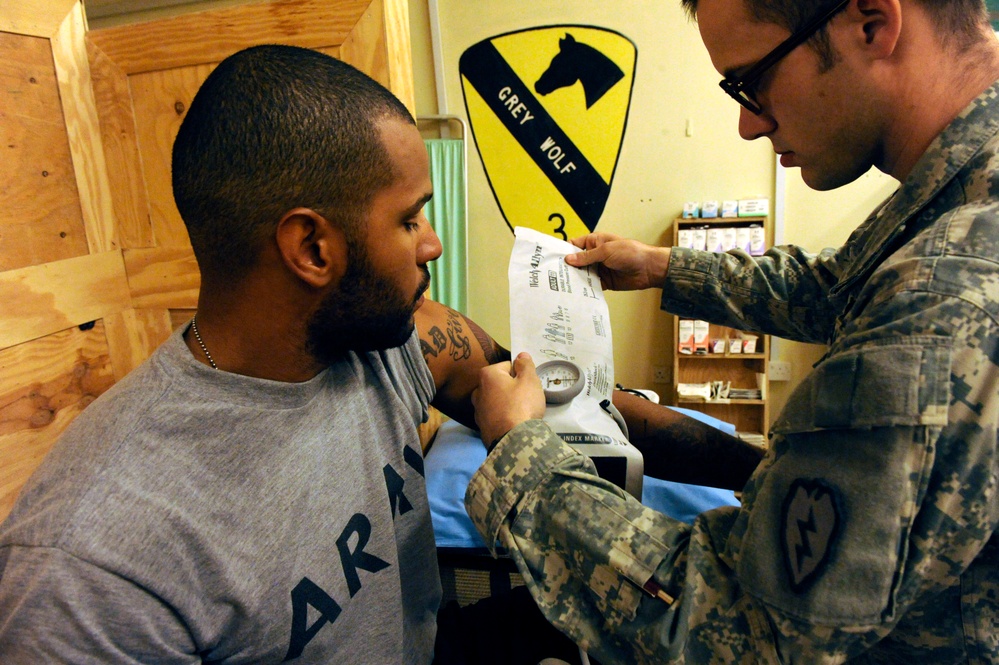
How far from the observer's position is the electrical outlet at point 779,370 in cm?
322

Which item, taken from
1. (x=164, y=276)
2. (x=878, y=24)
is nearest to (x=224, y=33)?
(x=164, y=276)

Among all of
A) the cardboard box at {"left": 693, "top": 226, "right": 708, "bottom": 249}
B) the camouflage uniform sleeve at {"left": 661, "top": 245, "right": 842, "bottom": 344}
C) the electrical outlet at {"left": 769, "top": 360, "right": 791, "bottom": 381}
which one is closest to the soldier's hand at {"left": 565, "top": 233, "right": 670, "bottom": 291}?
the camouflage uniform sleeve at {"left": 661, "top": 245, "right": 842, "bottom": 344}

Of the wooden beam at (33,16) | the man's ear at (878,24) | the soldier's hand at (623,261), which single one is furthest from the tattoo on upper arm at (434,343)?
the wooden beam at (33,16)

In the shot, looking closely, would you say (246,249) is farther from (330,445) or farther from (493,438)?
(493,438)

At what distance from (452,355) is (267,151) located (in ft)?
2.00

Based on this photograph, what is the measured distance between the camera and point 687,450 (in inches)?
54.5

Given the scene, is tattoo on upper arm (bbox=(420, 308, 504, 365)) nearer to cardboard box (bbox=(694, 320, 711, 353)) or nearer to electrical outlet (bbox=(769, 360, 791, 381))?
cardboard box (bbox=(694, 320, 711, 353))

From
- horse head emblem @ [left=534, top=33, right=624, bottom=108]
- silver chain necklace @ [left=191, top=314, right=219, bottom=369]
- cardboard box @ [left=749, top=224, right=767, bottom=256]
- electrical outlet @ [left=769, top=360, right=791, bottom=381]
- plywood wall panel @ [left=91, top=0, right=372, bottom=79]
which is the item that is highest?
horse head emblem @ [left=534, top=33, right=624, bottom=108]

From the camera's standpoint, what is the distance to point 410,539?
1.05m

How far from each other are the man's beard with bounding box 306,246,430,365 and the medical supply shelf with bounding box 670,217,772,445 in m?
2.40

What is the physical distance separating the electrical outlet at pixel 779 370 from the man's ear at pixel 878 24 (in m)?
2.74

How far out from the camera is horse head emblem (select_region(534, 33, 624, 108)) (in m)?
3.01

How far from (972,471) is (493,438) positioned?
60 cm

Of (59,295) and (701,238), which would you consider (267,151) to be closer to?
(59,295)
